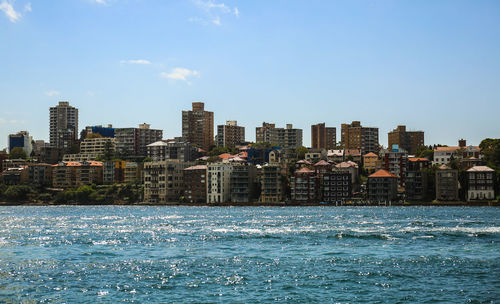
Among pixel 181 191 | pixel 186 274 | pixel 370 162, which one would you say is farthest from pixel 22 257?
pixel 370 162

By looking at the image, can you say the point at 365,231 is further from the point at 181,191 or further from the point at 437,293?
the point at 181,191

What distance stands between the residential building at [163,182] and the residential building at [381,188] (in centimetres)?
5999

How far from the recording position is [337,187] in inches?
6334

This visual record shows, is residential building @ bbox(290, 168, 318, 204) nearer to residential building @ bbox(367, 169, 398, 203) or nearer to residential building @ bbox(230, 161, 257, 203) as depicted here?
residential building @ bbox(230, 161, 257, 203)

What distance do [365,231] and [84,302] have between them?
45796 mm

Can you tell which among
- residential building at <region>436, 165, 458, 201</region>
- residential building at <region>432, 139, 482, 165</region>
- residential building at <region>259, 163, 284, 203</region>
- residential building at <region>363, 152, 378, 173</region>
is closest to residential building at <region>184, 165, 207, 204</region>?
residential building at <region>259, 163, 284, 203</region>

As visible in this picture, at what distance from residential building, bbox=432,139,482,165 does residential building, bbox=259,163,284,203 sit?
50590 millimetres

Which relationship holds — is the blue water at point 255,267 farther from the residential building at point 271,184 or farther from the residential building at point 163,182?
the residential building at point 163,182

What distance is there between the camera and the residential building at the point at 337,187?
6299 inches

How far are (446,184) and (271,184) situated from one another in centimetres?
4572

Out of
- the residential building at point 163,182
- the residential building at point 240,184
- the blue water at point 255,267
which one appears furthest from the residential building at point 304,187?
the blue water at point 255,267

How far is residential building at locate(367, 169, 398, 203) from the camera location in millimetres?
155750

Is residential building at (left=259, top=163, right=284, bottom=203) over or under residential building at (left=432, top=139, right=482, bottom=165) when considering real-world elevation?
under

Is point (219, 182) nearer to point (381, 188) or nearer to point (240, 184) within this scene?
point (240, 184)
